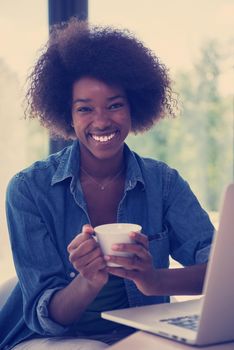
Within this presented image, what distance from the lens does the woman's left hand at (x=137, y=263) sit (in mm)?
1431

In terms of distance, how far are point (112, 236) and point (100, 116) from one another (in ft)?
1.99

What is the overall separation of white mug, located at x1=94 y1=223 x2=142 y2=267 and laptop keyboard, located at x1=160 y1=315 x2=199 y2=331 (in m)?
0.18

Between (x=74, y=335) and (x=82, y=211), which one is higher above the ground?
(x=82, y=211)

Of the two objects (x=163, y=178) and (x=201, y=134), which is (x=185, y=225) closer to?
(x=163, y=178)

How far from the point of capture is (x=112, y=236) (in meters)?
1.41

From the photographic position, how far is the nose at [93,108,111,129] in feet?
6.32

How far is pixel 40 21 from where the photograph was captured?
2619mm

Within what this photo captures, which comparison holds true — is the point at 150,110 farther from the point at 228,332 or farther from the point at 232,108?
the point at 228,332

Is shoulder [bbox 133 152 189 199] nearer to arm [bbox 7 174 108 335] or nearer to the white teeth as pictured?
the white teeth

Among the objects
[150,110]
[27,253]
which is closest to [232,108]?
[150,110]

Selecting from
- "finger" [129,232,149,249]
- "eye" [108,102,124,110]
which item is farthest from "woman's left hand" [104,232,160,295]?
"eye" [108,102,124,110]

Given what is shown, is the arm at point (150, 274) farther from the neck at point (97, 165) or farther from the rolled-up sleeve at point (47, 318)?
the neck at point (97, 165)

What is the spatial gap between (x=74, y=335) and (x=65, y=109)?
2.39 feet

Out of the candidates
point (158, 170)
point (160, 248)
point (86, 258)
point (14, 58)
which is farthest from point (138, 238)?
point (14, 58)
